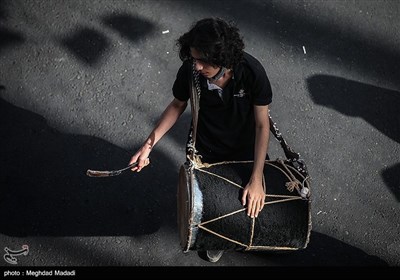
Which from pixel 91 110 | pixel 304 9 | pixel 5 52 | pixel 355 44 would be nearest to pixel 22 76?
pixel 5 52

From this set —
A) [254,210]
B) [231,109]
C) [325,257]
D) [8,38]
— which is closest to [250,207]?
[254,210]

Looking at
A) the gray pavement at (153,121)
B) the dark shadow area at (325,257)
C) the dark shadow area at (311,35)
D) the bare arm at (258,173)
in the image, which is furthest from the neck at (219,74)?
the dark shadow area at (311,35)

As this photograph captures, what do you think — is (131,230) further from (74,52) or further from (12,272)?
(74,52)

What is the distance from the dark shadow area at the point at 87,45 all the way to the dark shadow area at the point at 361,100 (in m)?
1.90

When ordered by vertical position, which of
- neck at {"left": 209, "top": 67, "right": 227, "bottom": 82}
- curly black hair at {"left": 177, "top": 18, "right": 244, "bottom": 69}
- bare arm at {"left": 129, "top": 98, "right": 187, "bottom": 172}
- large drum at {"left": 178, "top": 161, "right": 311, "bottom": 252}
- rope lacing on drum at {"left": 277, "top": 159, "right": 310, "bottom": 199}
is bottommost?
large drum at {"left": 178, "top": 161, "right": 311, "bottom": 252}

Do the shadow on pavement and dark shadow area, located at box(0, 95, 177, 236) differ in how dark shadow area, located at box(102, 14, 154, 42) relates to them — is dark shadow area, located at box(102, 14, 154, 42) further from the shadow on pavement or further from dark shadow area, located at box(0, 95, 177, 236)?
the shadow on pavement

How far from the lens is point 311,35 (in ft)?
13.7

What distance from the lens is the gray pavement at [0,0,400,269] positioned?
11.2ft

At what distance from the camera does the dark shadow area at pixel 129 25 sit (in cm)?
416

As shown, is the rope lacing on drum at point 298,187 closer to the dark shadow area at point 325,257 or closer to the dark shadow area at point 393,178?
the dark shadow area at point 325,257

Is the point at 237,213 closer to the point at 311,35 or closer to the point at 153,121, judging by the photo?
the point at 153,121

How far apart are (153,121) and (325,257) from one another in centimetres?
175

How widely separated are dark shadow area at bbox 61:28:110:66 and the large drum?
195 centimetres

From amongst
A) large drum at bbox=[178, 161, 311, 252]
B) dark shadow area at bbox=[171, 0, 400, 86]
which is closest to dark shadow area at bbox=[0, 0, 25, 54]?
dark shadow area at bbox=[171, 0, 400, 86]
